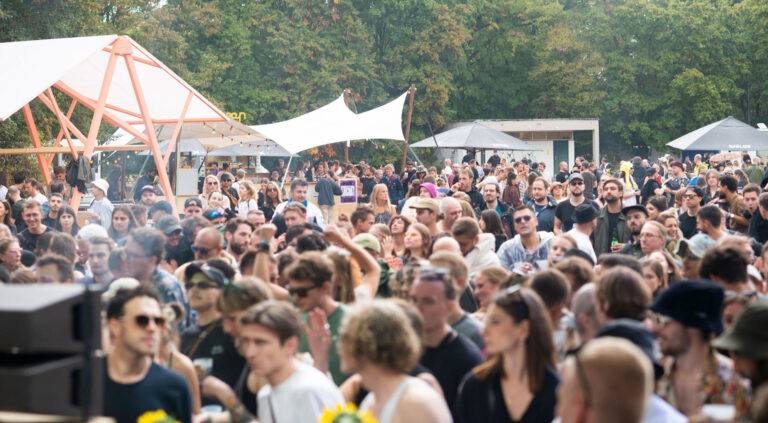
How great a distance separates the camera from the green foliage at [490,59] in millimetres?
44906

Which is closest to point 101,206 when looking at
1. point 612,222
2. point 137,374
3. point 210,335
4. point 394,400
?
point 612,222

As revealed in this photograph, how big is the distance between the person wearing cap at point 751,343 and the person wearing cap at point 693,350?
0.33 meters

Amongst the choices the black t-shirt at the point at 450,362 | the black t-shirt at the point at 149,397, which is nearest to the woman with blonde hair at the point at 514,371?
the black t-shirt at the point at 450,362

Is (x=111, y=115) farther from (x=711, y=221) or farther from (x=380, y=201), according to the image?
(x=711, y=221)

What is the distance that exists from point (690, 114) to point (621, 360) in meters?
52.7

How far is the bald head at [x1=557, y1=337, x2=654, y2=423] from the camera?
9.46ft

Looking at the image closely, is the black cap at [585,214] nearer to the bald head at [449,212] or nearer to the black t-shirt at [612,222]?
the bald head at [449,212]

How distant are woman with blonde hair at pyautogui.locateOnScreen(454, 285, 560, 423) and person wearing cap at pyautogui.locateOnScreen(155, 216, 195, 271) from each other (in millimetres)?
4610

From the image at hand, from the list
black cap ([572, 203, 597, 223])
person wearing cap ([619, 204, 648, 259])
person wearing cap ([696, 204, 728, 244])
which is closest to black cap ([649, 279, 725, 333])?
person wearing cap ([696, 204, 728, 244])

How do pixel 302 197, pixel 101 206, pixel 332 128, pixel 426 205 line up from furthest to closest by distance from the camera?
pixel 332 128 < pixel 101 206 < pixel 302 197 < pixel 426 205

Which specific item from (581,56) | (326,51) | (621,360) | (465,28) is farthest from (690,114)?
(621,360)

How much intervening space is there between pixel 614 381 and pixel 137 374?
2295 mm

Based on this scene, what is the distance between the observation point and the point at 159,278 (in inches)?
251

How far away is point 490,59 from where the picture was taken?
175 ft
